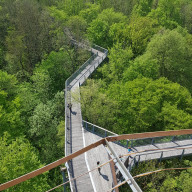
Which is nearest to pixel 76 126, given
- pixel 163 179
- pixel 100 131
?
pixel 100 131

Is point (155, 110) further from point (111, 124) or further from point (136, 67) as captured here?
point (136, 67)

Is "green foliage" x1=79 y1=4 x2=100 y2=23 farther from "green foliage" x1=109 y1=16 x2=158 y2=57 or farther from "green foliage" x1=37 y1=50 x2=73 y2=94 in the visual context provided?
"green foliage" x1=37 y1=50 x2=73 y2=94

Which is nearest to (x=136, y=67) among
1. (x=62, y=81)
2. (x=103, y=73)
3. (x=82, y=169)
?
(x=103, y=73)

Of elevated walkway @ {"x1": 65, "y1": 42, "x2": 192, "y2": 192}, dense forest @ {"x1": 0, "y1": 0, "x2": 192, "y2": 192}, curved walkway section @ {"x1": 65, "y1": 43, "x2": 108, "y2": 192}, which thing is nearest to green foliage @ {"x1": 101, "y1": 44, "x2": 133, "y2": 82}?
dense forest @ {"x1": 0, "y1": 0, "x2": 192, "y2": 192}

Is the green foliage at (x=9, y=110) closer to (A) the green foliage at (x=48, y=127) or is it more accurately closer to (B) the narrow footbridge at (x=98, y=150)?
(A) the green foliage at (x=48, y=127)

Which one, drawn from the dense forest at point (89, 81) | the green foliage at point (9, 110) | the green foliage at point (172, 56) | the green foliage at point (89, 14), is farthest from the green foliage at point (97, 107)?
the green foliage at point (89, 14)

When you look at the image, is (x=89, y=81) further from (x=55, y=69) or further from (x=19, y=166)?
(x=19, y=166)
